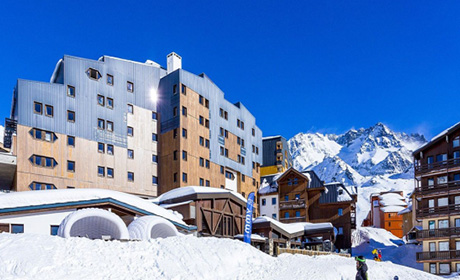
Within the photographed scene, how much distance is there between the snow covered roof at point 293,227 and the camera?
4359cm

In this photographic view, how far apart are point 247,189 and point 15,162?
3250 centimetres

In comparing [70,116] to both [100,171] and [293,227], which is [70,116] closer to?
[100,171]

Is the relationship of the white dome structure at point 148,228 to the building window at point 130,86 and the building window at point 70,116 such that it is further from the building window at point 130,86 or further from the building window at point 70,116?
the building window at point 130,86

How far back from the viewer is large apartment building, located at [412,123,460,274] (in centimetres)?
4522

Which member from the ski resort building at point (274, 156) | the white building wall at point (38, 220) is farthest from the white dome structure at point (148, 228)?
the ski resort building at point (274, 156)

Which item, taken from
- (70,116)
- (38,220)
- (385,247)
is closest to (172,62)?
(70,116)

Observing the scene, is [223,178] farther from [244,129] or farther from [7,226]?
[7,226]

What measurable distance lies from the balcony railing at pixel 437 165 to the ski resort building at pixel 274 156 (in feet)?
96.7

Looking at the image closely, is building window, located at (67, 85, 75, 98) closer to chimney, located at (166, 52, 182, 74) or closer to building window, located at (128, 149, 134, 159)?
building window, located at (128, 149, 134, 159)

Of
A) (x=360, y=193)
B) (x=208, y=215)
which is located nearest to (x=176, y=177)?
(x=208, y=215)

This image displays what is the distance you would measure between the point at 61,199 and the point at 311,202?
133 ft

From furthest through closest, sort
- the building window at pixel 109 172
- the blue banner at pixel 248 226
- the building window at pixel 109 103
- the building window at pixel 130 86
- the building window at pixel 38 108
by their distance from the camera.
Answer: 1. the building window at pixel 130 86
2. the building window at pixel 109 103
3. the building window at pixel 109 172
4. the building window at pixel 38 108
5. the blue banner at pixel 248 226

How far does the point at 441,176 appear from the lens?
47.2 meters

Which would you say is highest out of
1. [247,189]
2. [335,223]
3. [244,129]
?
[244,129]
